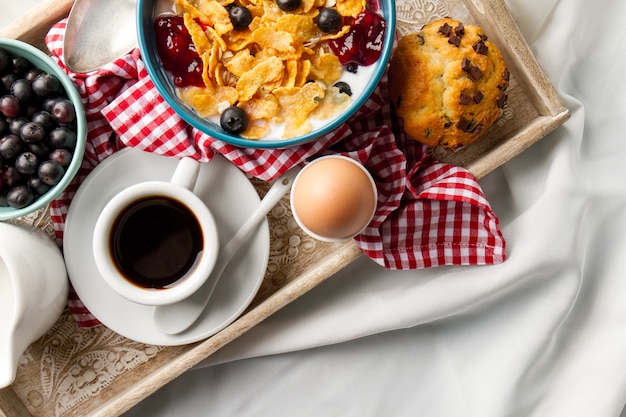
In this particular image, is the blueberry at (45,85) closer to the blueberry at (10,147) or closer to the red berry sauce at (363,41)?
the blueberry at (10,147)

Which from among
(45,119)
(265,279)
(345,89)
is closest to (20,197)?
(45,119)

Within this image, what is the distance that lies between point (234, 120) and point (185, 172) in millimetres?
132

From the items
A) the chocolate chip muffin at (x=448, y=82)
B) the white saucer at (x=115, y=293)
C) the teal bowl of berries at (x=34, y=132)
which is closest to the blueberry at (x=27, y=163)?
the teal bowl of berries at (x=34, y=132)

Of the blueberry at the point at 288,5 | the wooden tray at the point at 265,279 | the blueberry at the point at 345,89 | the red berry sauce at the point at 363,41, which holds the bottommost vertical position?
the wooden tray at the point at 265,279

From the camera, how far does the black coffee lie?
1.25 metres

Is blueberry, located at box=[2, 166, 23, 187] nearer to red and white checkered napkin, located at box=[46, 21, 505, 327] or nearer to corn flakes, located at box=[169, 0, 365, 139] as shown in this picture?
red and white checkered napkin, located at box=[46, 21, 505, 327]

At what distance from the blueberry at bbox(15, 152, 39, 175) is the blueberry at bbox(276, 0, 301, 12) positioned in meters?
0.48

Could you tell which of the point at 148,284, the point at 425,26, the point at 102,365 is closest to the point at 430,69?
the point at 425,26

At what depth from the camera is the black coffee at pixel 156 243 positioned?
4.09 feet

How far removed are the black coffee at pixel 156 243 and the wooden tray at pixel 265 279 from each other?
142mm

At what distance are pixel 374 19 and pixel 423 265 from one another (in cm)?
46

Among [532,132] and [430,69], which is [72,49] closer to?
[430,69]

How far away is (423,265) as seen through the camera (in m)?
1.30

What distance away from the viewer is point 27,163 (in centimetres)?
116
